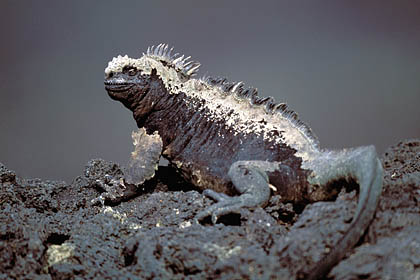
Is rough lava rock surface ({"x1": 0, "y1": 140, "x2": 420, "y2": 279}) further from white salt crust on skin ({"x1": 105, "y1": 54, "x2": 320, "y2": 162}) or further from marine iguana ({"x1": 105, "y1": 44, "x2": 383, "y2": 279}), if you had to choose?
white salt crust on skin ({"x1": 105, "y1": 54, "x2": 320, "y2": 162})

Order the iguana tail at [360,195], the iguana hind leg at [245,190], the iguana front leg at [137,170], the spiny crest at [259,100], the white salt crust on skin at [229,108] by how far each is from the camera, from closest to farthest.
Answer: the iguana tail at [360,195], the iguana hind leg at [245,190], the white salt crust on skin at [229,108], the spiny crest at [259,100], the iguana front leg at [137,170]

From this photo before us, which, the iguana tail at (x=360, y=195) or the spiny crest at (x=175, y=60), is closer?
the iguana tail at (x=360, y=195)

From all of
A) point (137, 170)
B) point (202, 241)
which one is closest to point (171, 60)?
point (137, 170)

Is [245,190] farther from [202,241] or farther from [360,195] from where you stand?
[360,195]

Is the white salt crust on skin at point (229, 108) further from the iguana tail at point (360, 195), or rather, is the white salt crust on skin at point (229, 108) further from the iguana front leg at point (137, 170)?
the iguana front leg at point (137, 170)

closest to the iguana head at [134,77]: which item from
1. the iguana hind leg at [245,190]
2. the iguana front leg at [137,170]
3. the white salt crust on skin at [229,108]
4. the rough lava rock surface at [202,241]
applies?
the white salt crust on skin at [229,108]

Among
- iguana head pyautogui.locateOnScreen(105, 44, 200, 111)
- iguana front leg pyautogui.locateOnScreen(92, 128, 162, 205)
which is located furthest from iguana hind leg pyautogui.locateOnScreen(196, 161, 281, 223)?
iguana head pyautogui.locateOnScreen(105, 44, 200, 111)
